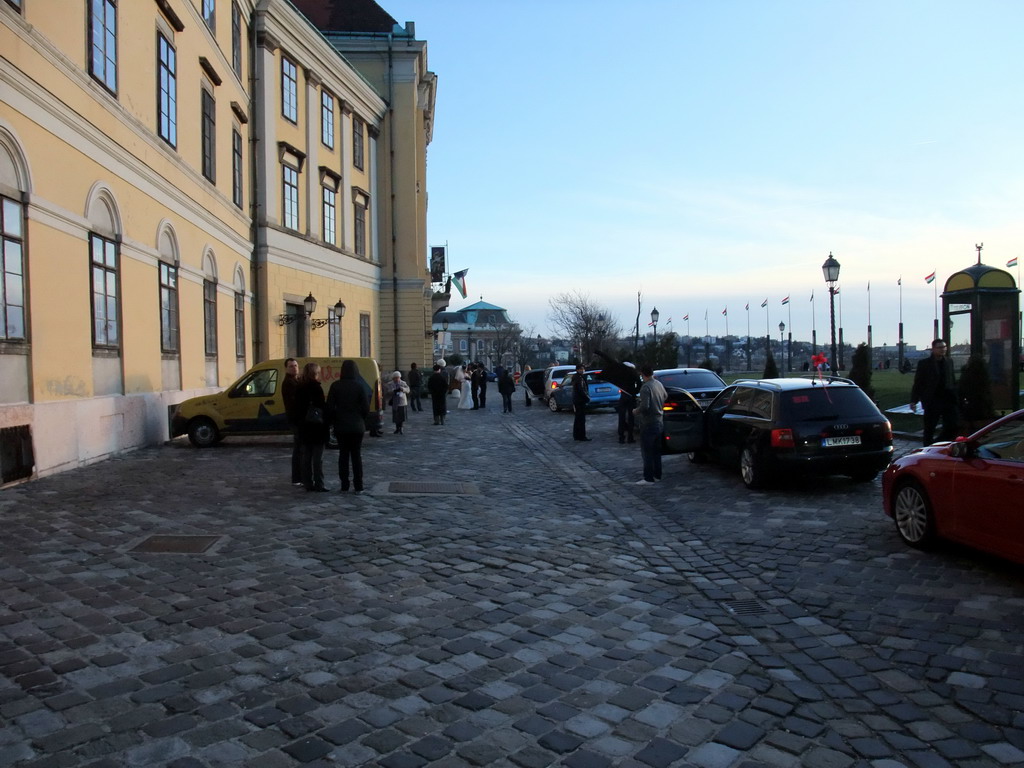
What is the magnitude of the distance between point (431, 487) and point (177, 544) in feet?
14.9

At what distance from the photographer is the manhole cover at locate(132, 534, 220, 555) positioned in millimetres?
7570

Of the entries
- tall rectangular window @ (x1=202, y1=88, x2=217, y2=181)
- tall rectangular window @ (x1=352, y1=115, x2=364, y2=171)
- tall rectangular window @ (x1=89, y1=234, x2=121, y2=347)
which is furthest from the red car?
tall rectangular window @ (x1=352, y1=115, x2=364, y2=171)

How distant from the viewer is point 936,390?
12305 mm

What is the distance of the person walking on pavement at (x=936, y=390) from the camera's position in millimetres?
12242

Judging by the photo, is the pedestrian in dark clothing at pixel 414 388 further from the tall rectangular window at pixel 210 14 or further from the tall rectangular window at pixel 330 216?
the tall rectangular window at pixel 210 14

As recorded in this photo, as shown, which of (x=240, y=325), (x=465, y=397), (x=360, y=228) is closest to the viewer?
(x=240, y=325)

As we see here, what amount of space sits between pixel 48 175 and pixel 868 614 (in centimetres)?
1257

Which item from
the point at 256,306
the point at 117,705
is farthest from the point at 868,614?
the point at 256,306

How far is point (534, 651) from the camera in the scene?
16.5 ft

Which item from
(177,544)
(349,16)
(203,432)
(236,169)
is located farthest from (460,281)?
(177,544)

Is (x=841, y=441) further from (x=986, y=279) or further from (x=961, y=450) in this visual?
(x=986, y=279)

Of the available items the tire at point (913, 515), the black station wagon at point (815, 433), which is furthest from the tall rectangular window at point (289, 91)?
the tire at point (913, 515)

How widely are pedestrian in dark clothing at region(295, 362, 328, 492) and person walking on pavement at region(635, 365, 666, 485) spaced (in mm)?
4536

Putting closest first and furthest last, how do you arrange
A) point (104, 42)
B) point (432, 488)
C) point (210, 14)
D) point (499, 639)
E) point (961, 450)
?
point (499, 639), point (961, 450), point (432, 488), point (104, 42), point (210, 14)
